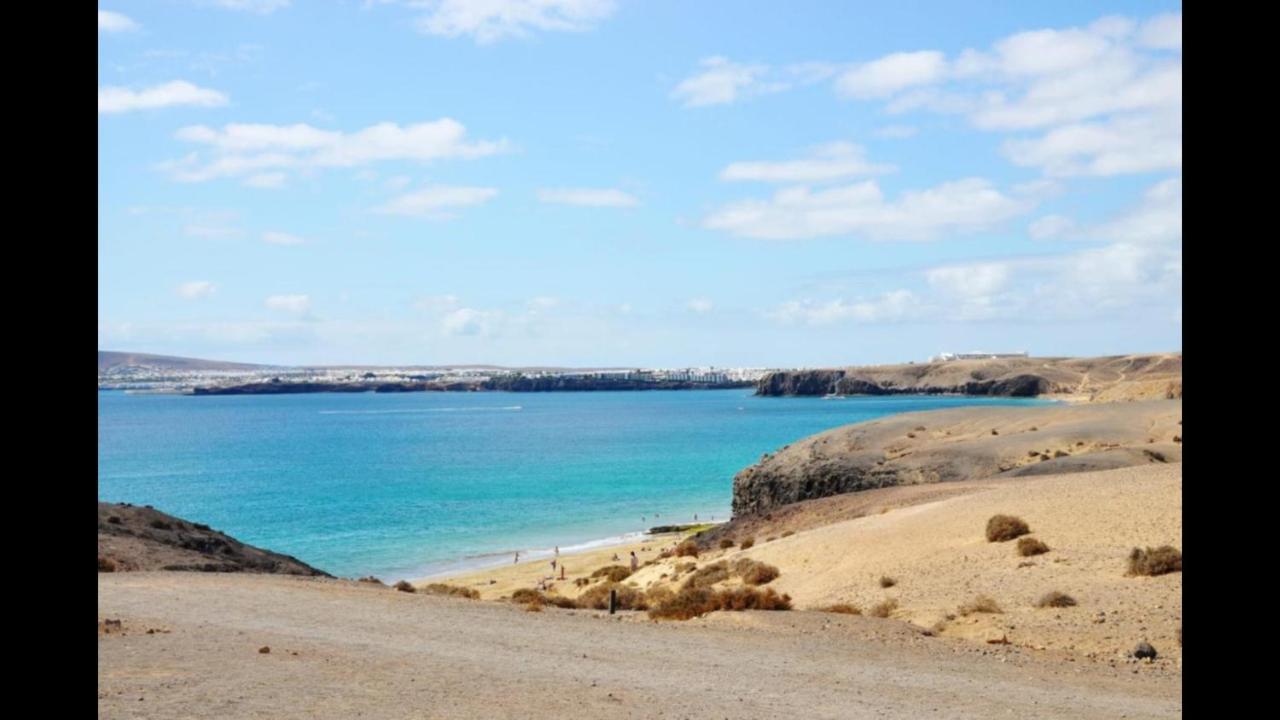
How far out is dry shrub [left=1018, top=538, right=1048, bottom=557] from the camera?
938 inches

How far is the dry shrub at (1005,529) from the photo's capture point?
2555 centimetres

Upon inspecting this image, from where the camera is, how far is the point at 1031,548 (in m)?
23.9

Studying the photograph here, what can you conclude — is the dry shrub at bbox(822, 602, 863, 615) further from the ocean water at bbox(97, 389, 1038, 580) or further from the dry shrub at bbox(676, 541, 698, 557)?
the ocean water at bbox(97, 389, 1038, 580)

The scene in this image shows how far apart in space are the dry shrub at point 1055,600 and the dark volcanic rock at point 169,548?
1890cm

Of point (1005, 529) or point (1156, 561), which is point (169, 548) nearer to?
point (1005, 529)

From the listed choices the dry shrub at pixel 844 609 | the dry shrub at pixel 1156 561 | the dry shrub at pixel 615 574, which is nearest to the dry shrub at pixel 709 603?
the dry shrub at pixel 844 609

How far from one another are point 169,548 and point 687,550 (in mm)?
15651

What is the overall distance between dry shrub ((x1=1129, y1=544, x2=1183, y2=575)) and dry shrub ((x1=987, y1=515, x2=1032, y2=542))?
445 cm

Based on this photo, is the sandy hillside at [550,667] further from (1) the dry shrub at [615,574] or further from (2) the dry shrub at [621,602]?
(1) the dry shrub at [615,574]
